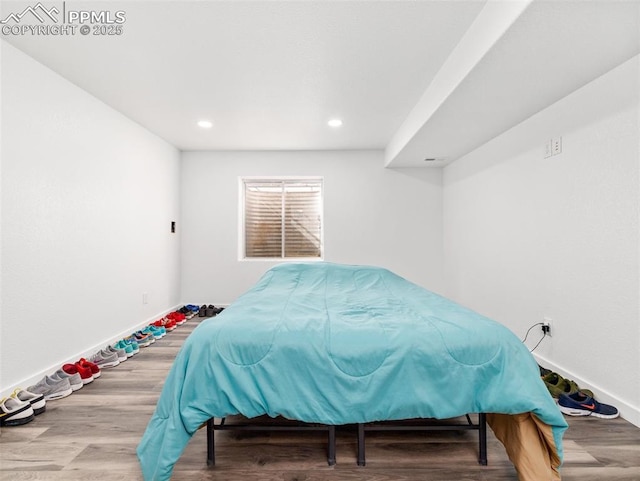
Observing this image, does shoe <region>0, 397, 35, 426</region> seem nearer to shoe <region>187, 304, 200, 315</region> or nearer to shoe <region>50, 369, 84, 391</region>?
shoe <region>50, 369, 84, 391</region>

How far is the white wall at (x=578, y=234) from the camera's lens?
1898mm

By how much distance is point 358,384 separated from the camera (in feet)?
4.58

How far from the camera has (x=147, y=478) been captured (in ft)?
4.44

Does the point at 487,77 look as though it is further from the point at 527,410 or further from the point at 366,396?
the point at 366,396

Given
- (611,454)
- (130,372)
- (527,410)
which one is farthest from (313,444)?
(130,372)

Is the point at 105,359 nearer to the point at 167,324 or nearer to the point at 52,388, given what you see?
the point at 52,388

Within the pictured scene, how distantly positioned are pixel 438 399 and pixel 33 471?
5.79 feet

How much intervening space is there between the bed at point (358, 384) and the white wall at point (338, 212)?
323cm

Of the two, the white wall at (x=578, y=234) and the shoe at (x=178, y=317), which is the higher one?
the white wall at (x=578, y=234)

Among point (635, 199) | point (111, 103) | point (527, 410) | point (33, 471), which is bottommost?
point (33, 471)

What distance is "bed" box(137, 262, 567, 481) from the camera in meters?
1.35

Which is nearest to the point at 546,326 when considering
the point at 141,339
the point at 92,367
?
→ the point at 92,367

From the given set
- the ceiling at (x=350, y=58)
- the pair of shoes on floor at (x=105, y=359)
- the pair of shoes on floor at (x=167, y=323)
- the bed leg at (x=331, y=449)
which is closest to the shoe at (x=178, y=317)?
the pair of shoes on floor at (x=167, y=323)

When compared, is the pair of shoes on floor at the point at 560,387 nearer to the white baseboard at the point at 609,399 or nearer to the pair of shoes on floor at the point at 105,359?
the white baseboard at the point at 609,399
